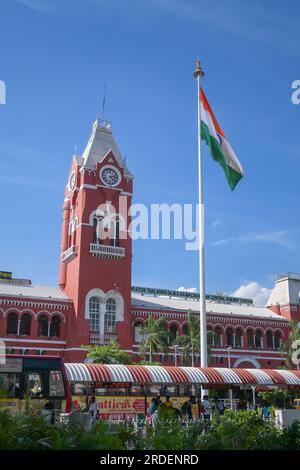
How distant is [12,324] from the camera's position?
154 feet

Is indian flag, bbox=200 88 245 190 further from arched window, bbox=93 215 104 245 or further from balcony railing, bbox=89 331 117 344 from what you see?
balcony railing, bbox=89 331 117 344

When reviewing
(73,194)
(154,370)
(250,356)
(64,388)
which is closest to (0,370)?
(64,388)

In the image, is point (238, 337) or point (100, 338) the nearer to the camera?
point (100, 338)

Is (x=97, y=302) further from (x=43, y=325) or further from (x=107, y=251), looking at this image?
(x=43, y=325)

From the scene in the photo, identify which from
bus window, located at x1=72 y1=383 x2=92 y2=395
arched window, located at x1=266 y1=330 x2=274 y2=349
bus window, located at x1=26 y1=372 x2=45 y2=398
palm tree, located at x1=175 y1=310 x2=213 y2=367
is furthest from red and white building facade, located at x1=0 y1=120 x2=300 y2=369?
bus window, located at x1=26 y1=372 x2=45 y2=398

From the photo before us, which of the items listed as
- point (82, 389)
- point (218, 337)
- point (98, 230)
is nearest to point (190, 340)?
point (218, 337)

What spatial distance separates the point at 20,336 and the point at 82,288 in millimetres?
7149

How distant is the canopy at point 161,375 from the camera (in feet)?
92.9

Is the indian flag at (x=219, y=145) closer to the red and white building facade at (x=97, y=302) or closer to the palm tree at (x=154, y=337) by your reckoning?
the red and white building facade at (x=97, y=302)

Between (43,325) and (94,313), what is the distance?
16.2ft

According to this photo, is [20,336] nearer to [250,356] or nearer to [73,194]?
[73,194]

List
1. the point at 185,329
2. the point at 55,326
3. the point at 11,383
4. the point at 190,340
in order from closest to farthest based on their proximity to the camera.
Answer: the point at 11,383, the point at 55,326, the point at 190,340, the point at 185,329

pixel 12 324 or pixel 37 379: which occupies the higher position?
pixel 12 324
